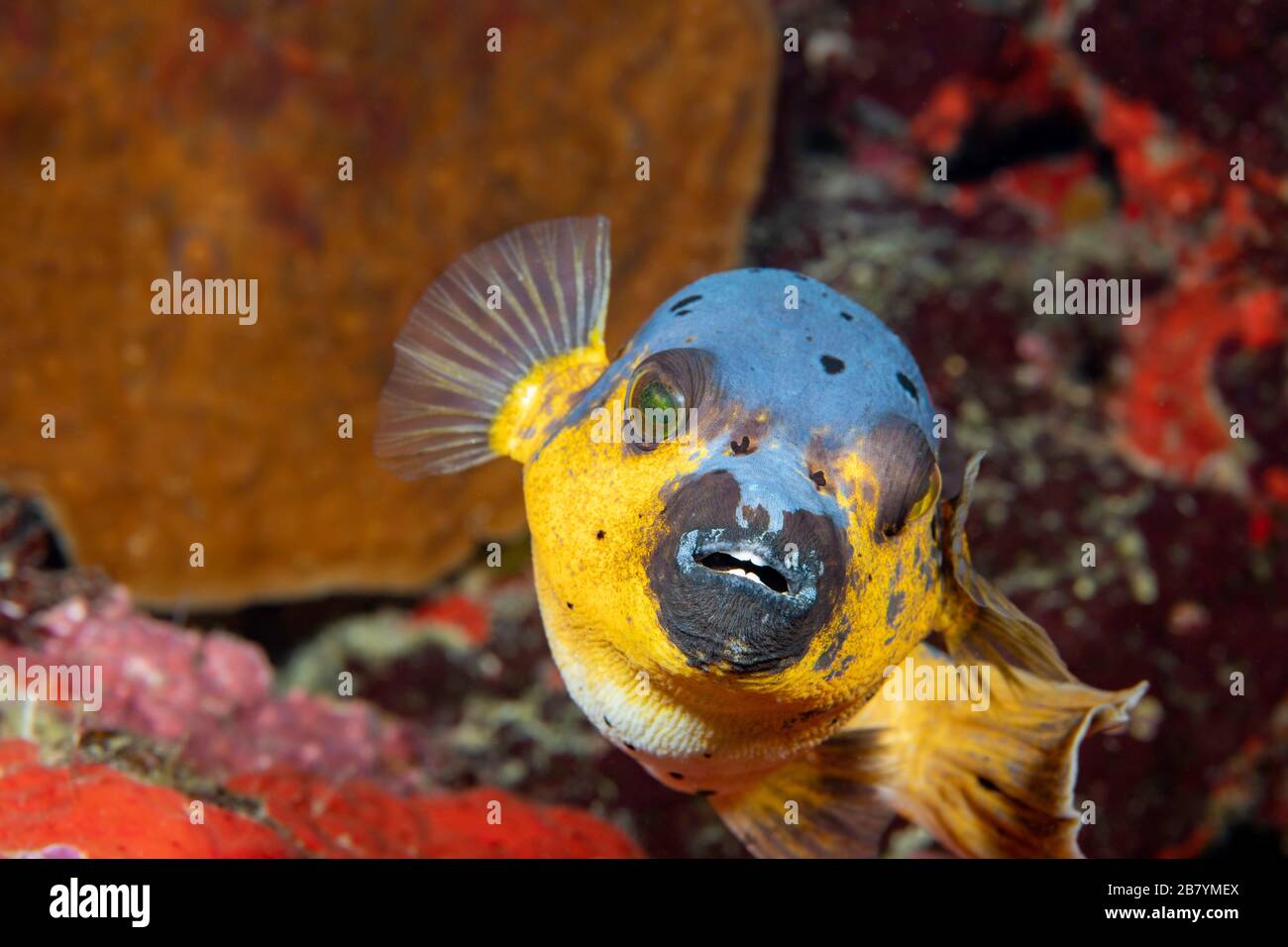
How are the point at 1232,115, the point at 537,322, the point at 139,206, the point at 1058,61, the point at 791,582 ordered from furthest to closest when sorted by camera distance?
the point at 1058,61 → the point at 1232,115 → the point at 139,206 → the point at 537,322 → the point at 791,582

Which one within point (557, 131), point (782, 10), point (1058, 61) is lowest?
point (557, 131)

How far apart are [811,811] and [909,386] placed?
1.42 metres

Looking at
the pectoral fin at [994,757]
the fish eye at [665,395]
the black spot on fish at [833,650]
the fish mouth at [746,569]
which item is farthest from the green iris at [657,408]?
the pectoral fin at [994,757]

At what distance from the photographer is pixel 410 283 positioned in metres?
4.84

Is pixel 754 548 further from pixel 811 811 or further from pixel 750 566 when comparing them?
pixel 811 811

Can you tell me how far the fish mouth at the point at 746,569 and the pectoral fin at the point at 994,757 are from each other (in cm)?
99

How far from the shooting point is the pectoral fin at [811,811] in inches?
112

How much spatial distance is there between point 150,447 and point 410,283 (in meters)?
1.61

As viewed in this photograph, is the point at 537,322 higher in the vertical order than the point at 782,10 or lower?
lower
